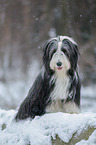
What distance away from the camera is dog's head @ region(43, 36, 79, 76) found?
3.01 m

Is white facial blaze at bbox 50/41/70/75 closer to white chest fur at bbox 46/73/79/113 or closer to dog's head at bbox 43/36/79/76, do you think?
dog's head at bbox 43/36/79/76

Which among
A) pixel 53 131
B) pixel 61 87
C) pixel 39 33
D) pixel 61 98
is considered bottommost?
pixel 53 131

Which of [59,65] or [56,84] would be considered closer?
[59,65]

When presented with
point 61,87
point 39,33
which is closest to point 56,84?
point 61,87

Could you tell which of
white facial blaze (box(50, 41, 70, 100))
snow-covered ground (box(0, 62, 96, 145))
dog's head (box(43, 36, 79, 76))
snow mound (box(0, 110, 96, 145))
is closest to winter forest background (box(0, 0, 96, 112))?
dog's head (box(43, 36, 79, 76))

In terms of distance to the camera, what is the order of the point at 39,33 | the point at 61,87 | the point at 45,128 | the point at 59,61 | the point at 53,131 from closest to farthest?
the point at 53,131
the point at 45,128
the point at 59,61
the point at 61,87
the point at 39,33

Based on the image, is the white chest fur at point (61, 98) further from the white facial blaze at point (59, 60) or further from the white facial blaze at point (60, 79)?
the white facial blaze at point (59, 60)

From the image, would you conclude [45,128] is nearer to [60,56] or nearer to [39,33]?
[60,56]

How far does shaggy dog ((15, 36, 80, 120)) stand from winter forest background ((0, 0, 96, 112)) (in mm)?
3692

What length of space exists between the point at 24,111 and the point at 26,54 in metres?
6.61

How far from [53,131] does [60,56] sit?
2.75 feet

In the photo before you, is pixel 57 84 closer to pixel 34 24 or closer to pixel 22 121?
pixel 22 121

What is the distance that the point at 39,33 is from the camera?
27.9 ft

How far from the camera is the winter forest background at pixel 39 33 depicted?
757cm
